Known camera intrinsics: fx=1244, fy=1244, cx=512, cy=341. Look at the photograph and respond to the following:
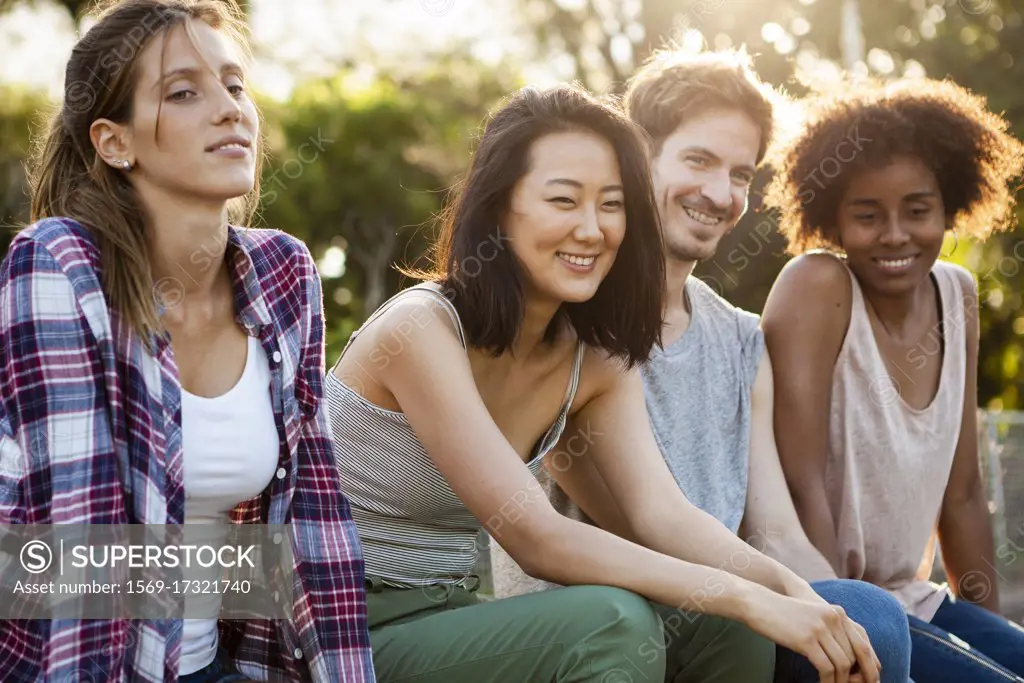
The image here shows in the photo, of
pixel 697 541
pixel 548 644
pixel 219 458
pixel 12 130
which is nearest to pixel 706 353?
pixel 697 541

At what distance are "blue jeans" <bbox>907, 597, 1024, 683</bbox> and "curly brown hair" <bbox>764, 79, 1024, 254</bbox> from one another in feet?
3.90

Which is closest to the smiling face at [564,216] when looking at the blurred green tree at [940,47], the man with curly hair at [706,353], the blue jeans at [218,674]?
the man with curly hair at [706,353]

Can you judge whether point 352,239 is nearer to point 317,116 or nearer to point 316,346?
point 317,116

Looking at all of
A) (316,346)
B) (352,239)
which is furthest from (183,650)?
(352,239)

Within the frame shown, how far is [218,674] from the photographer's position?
2523 mm

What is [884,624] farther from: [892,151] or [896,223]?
[892,151]

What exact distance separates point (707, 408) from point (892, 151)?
0.97m

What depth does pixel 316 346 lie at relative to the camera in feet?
8.91

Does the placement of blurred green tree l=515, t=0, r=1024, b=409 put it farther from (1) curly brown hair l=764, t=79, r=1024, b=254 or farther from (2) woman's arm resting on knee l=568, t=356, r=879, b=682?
(2) woman's arm resting on knee l=568, t=356, r=879, b=682

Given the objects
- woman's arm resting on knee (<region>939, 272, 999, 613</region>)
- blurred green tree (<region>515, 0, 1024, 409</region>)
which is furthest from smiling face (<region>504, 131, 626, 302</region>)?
blurred green tree (<region>515, 0, 1024, 409</region>)

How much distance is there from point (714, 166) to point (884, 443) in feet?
3.15

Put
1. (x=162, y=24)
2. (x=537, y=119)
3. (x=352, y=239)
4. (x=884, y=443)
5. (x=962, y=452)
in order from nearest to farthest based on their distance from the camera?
1. (x=162, y=24)
2. (x=537, y=119)
3. (x=884, y=443)
4. (x=962, y=452)
5. (x=352, y=239)

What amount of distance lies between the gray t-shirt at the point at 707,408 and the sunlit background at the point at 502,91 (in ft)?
2.67

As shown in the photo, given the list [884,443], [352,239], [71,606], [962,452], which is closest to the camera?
[71,606]
